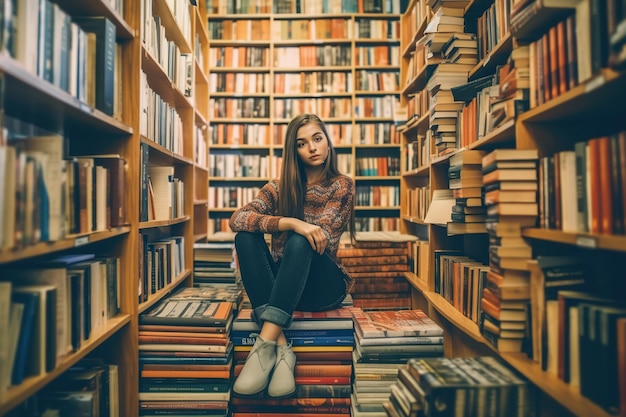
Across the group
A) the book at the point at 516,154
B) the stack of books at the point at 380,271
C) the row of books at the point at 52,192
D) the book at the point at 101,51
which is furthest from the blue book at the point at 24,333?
the stack of books at the point at 380,271

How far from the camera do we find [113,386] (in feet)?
5.08

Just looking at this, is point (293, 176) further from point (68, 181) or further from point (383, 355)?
point (68, 181)

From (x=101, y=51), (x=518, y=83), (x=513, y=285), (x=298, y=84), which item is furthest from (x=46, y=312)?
(x=298, y=84)

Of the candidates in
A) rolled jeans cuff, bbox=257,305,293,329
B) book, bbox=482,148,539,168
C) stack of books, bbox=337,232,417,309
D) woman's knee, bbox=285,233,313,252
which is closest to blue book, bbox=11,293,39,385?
rolled jeans cuff, bbox=257,305,293,329

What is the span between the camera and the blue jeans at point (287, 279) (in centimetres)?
163

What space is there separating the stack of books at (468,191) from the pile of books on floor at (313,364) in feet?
2.01

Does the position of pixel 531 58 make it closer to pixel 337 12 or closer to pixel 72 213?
pixel 72 213

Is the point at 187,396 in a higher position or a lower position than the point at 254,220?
lower

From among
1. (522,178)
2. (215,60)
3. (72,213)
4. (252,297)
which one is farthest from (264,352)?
(215,60)

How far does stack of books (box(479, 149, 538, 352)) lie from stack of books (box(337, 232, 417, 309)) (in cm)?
163

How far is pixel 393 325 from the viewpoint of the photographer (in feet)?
5.63

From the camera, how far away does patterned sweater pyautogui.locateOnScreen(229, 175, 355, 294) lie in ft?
6.03

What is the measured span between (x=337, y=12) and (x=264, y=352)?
3385 mm

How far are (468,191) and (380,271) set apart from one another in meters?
1.38
